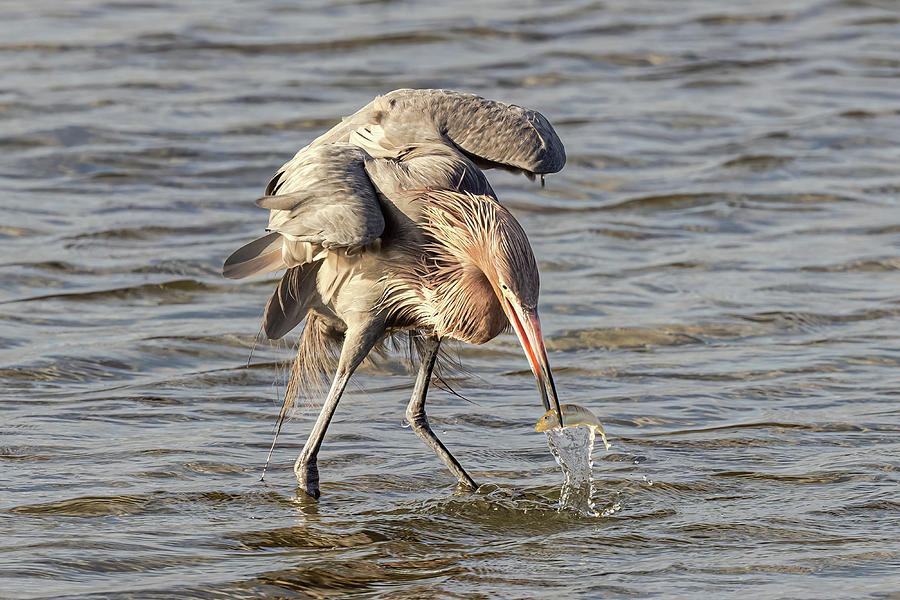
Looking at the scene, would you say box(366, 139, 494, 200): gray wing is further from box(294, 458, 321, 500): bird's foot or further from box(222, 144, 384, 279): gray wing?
box(294, 458, 321, 500): bird's foot

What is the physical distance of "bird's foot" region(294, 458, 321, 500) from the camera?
22.5ft

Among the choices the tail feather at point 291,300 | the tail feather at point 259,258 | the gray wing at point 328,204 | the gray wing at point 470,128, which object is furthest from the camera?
the gray wing at point 470,128

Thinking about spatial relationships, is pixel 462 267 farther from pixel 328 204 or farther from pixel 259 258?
pixel 259 258

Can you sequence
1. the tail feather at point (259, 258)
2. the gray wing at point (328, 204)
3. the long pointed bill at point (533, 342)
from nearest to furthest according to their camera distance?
the long pointed bill at point (533, 342), the gray wing at point (328, 204), the tail feather at point (259, 258)

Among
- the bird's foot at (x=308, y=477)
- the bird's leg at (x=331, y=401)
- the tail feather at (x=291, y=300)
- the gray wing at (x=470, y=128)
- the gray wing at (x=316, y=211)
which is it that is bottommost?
the bird's foot at (x=308, y=477)

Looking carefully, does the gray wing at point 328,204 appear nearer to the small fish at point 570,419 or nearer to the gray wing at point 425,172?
the gray wing at point 425,172

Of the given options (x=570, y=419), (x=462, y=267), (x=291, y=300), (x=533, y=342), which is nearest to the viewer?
(x=533, y=342)

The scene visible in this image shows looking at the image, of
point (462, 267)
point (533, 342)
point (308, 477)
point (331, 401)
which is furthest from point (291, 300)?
point (533, 342)

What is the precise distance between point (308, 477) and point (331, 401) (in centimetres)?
36

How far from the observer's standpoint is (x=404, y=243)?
262 inches

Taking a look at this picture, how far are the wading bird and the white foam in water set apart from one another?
35cm

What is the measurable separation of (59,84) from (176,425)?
8128 millimetres

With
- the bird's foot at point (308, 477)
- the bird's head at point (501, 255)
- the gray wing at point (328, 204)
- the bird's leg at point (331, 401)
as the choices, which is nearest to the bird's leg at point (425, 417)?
Result: the bird's leg at point (331, 401)

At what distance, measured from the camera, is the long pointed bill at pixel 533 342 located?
6047mm
